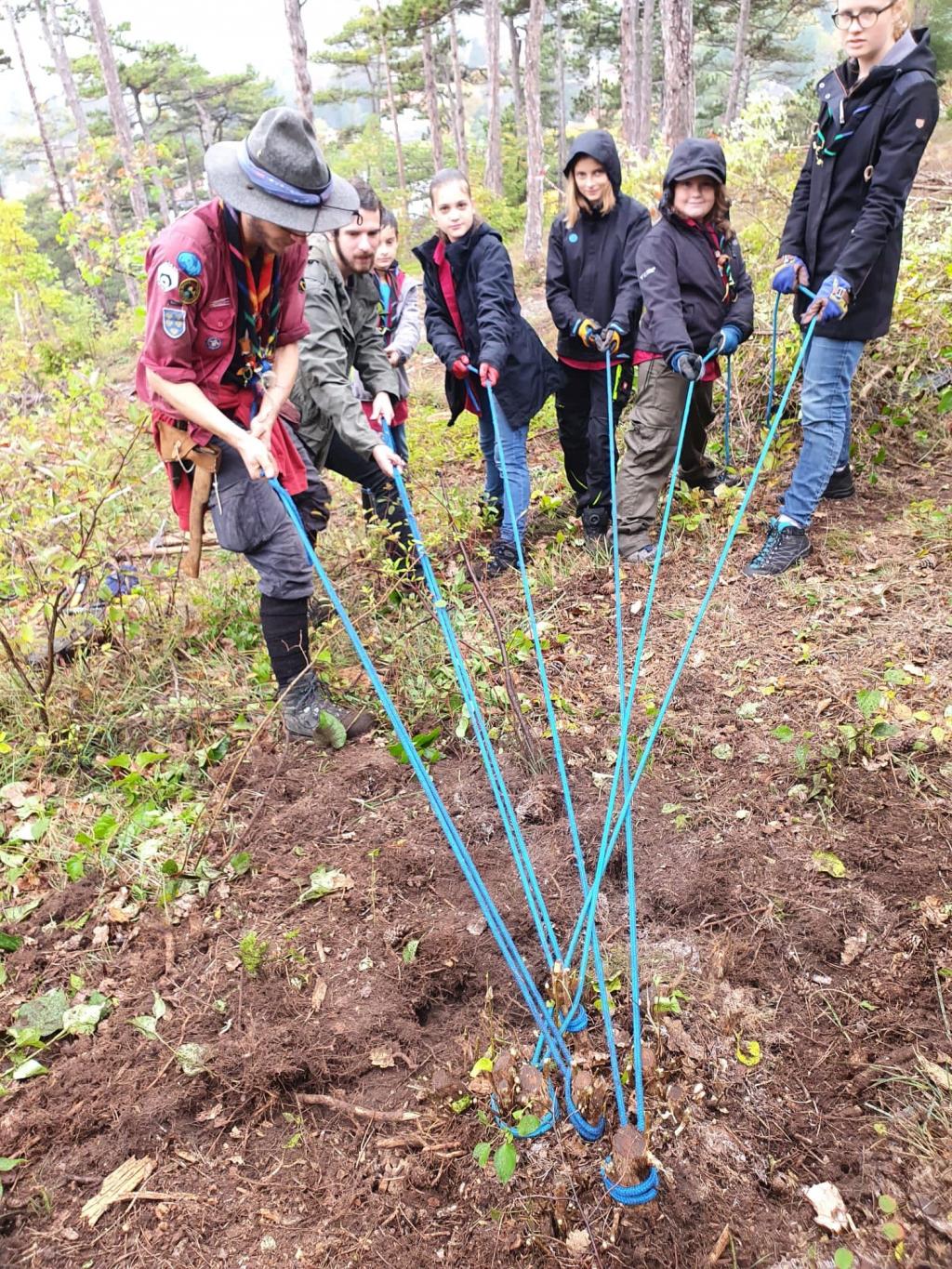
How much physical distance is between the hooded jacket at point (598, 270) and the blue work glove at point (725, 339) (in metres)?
0.43

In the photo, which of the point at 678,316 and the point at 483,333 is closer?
the point at 678,316

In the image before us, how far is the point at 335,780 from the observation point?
2818 mm

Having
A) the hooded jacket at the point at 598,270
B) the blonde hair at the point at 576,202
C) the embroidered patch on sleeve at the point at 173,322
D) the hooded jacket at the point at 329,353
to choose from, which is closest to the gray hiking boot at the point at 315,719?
the hooded jacket at the point at 329,353

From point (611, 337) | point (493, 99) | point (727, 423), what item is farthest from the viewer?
point (493, 99)

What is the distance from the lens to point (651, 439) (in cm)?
388

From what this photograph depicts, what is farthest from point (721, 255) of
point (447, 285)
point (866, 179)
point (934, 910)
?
point (934, 910)

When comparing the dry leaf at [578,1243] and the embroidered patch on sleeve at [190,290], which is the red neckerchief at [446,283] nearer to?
the embroidered patch on sleeve at [190,290]

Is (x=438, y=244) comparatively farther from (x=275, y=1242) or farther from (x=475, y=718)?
(x=275, y=1242)

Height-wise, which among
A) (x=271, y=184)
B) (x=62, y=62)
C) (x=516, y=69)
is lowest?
(x=271, y=184)

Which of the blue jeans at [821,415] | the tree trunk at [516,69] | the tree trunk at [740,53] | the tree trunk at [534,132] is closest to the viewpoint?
the blue jeans at [821,415]

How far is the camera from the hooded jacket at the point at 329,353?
3256 millimetres

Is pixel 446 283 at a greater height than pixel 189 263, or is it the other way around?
pixel 189 263

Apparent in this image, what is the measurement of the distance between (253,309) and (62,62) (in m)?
27.9

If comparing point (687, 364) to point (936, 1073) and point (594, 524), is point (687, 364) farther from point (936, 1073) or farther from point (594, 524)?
point (936, 1073)
